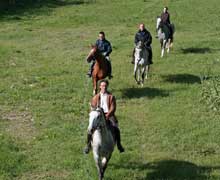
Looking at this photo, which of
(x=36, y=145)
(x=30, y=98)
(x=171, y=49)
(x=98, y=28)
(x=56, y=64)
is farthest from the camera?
(x=98, y=28)

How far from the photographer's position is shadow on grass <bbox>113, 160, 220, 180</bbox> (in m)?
15.3

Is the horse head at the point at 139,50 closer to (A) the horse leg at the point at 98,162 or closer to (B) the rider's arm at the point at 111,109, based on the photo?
(B) the rider's arm at the point at 111,109

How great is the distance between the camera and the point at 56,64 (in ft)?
98.5

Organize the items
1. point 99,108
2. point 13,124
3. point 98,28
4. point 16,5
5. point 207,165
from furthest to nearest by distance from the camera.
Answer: point 16,5 < point 98,28 < point 13,124 < point 207,165 < point 99,108

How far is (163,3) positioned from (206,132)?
1371 inches

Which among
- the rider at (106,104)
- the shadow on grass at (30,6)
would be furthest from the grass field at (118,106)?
the shadow on grass at (30,6)

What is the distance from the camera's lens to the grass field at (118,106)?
16.2 m

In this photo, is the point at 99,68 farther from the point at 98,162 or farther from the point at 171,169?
the point at 98,162

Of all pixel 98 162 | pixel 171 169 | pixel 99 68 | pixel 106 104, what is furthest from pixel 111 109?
pixel 99 68

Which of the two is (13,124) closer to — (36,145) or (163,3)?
(36,145)

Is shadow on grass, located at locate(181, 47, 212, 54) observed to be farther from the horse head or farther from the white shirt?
the white shirt

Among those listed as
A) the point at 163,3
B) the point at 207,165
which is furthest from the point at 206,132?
the point at 163,3

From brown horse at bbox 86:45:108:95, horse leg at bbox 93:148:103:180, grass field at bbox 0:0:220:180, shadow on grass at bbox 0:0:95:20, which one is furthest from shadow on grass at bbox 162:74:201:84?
shadow on grass at bbox 0:0:95:20

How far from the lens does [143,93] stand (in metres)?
23.8
